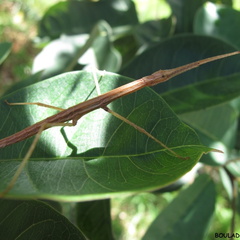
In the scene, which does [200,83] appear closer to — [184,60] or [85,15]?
[184,60]

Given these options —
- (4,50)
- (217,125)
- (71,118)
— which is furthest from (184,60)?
(4,50)

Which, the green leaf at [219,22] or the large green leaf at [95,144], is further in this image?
the green leaf at [219,22]

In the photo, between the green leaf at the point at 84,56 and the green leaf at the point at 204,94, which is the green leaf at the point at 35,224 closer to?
the green leaf at the point at 204,94

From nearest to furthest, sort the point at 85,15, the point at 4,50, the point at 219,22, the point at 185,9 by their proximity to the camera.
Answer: the point at 4,50 → the point at 219,22 → the point at 185,9 → the point at 85,15

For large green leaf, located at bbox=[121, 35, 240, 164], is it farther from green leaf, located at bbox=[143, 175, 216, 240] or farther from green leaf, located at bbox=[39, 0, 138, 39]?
green leaf, located at bbox=[39, 0, 138, 39]

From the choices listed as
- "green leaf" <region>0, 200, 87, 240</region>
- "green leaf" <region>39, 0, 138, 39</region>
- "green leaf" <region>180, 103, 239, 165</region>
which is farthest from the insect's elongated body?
"green leaf" <region>39, 0, 138, 39</region>

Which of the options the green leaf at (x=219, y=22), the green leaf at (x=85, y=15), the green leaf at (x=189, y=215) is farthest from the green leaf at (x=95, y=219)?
the green leaf at (x=85, y=15)
